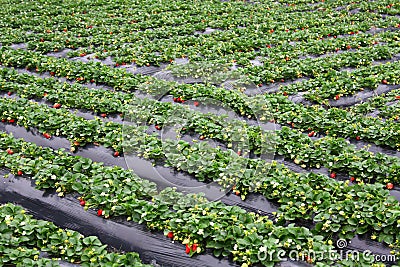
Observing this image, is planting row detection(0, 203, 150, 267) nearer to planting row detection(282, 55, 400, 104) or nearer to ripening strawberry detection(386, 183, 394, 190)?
ripening strawberry detection(386, 183, 394, 190)

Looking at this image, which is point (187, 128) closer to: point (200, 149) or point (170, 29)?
point (200, 149)

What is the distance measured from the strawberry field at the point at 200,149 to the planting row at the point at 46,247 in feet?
0.04

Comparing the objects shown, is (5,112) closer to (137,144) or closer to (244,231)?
(137,144)

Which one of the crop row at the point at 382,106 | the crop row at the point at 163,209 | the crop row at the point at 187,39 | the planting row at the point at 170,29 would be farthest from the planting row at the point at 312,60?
the crop row at the point at 163,209

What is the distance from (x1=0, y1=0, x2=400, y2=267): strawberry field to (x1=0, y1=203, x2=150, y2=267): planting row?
0.01 metres

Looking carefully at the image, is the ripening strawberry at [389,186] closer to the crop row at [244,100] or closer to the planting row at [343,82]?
the crop row at [244,100]

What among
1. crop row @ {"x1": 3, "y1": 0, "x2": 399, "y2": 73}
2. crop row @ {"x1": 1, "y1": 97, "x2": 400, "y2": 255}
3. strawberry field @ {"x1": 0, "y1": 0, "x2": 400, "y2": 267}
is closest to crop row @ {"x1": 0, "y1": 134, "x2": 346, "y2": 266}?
strawberry field @ {"x1": 0, "y1": 0, "x2": 400, "y2": 267}

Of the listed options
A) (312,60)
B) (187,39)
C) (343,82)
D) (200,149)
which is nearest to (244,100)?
(200,149)

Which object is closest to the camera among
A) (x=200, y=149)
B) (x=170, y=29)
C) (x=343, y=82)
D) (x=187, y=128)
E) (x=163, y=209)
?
(x=163, y=209)

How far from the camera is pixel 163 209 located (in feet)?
13.9

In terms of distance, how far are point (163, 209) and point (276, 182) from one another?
122cm

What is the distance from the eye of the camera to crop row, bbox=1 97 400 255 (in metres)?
4.00

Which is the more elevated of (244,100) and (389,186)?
(389,186)

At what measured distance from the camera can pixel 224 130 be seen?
5.64 m
